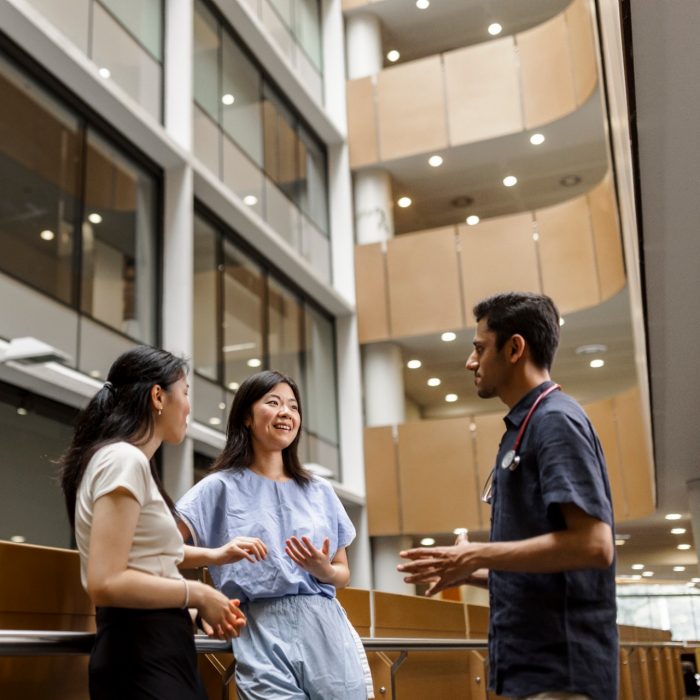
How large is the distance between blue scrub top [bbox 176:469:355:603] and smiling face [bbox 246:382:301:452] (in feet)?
0.43

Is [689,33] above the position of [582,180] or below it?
below

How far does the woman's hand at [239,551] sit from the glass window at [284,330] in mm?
12372

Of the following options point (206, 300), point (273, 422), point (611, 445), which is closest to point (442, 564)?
point (273, 422)

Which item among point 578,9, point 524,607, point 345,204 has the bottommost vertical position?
point 524,607

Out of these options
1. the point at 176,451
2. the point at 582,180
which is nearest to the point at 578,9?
the point at 582,180

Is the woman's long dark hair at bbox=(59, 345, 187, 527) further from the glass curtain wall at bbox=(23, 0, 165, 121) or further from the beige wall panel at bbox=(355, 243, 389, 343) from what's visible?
the beige wall panel at bbox=(355, 243, 389, 343)

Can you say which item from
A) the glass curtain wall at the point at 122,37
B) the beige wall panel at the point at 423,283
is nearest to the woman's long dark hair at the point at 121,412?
the glass curtain wall at the point at 122,37

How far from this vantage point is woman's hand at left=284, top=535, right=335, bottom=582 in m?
2.97

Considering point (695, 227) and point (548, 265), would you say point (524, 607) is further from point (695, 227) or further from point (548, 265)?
point (548, 265)

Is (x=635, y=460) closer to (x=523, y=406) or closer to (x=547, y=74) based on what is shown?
(x=547, y=74)

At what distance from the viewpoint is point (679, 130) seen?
4.63 m

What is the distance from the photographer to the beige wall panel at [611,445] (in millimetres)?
15352

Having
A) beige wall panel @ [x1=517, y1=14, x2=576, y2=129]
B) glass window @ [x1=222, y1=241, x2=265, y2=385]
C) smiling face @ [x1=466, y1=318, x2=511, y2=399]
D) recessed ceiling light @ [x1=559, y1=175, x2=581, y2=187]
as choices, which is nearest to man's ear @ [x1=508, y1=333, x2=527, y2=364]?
smiling face @ [x1=466, y1=318, x2=511, y2=399]

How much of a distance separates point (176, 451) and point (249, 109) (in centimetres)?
672
